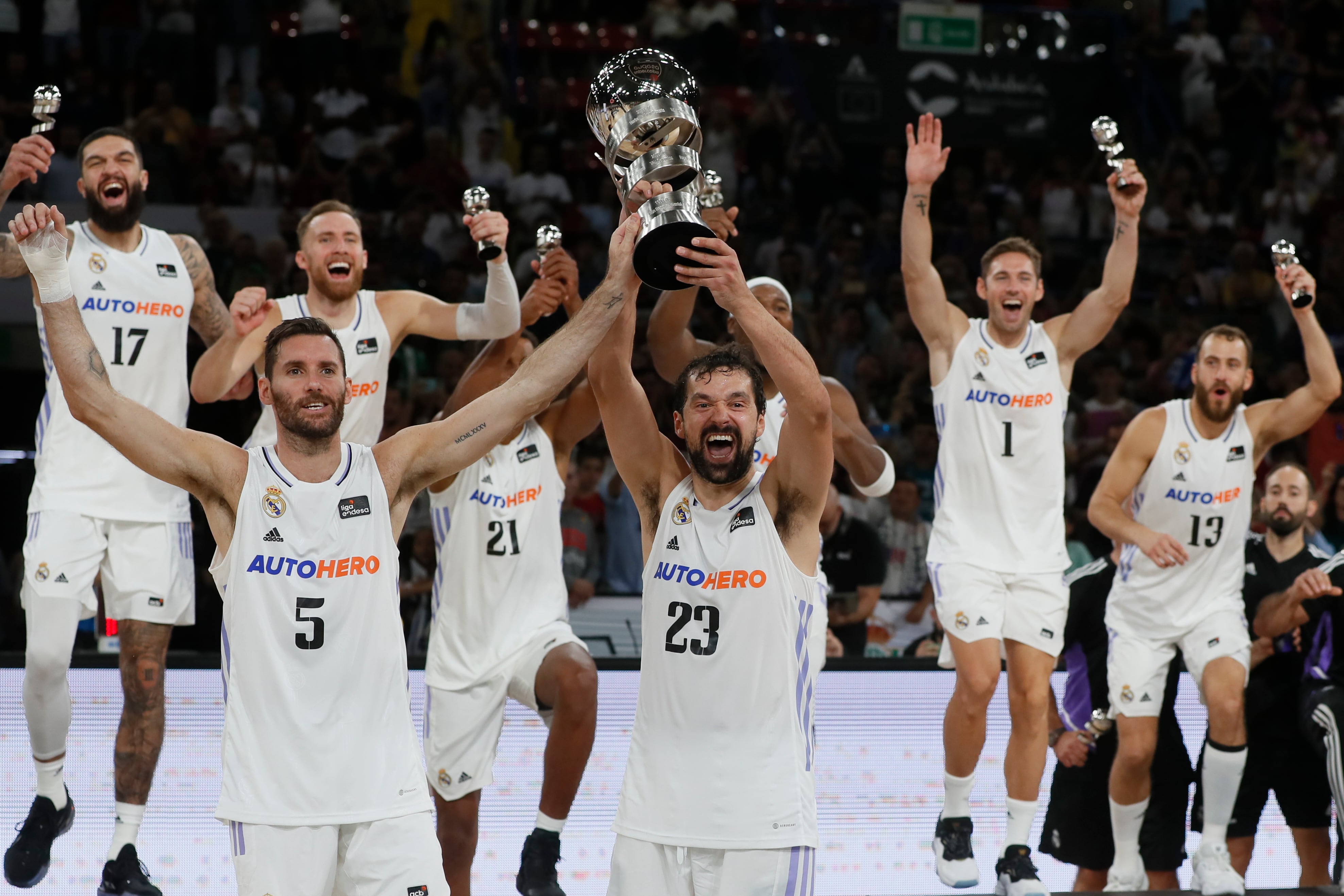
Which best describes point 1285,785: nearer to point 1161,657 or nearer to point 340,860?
point 1161,657

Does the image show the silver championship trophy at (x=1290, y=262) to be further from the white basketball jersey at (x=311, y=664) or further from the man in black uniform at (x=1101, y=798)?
the white basketball jersey at (x=311, y=664)

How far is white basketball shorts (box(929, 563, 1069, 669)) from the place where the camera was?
6.24 m

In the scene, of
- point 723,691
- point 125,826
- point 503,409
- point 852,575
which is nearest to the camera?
point 723,691

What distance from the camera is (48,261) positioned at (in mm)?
4164

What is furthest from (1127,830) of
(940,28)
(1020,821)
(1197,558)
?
(940,28)

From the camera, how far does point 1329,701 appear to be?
671 cm

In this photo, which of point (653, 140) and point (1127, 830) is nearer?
point (653, 140)

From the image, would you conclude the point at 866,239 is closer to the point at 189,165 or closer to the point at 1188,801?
the point at 189,165

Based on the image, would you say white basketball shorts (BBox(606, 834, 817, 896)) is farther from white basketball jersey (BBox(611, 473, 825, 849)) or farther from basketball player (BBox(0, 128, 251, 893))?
basketball player (BBox(0, 128, 251, 893))

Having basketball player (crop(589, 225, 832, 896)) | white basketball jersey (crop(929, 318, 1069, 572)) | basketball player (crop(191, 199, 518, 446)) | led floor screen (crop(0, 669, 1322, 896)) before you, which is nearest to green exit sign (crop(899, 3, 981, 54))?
white basketball jersey (crop(929, 318, 1069, 572))

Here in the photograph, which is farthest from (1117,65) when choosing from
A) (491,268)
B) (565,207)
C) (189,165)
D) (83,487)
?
(83,487)

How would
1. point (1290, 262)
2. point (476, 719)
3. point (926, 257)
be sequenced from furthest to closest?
point (1290, 262)
point (926, 257)
point (476, 719)

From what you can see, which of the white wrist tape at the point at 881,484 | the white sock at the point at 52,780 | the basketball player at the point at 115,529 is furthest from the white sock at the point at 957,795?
the white sock at the point at 52,780

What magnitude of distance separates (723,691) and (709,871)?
1.68ft
